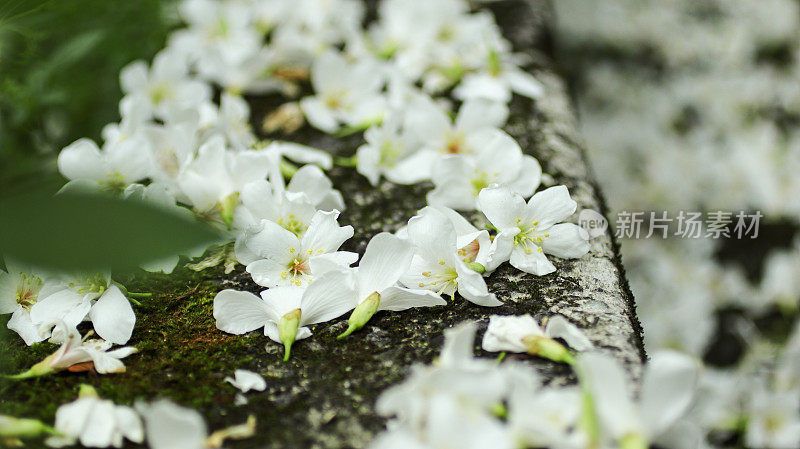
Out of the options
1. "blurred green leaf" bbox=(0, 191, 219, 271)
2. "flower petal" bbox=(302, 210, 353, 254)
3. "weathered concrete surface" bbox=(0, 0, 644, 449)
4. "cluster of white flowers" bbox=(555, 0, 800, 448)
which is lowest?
"cluster of white flowers" bbox=(555, 0, 800, 448)

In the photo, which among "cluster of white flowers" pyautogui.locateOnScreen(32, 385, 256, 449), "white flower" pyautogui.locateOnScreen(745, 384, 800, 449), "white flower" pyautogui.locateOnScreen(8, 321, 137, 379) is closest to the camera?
"cluster of white flowers" pyautogui.locateOnScreen(32, 385, 256, 449)

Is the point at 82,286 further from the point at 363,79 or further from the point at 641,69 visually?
the point at 641,69

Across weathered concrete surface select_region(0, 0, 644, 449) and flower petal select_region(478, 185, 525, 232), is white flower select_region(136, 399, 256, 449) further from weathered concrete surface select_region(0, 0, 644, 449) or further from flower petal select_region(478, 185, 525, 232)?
flower petal select_region(478, 185, 525, 232)

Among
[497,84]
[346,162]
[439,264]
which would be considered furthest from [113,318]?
[497,84]

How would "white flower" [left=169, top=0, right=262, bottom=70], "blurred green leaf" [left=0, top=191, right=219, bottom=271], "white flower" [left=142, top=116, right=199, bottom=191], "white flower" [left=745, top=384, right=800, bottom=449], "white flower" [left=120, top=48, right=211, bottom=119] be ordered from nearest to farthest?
"blurred green leaf" [left=0, top=191, right=219, bottom=271] < "white flower" [left=142, top=116, right=199, bottom=191] < "white flower" [left=120, top=48, right=211, bottom=119] < "white flower" [left=169, top=0, right=262, bottom=70] < "white flower" [left=745, top=384, right=800, bottom=449]

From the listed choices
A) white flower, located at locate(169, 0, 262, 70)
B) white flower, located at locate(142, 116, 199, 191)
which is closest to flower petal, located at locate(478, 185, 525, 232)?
white flower, located at locate(142, 116, 199, 191)

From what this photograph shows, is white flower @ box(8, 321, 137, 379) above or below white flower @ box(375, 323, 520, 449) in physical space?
below

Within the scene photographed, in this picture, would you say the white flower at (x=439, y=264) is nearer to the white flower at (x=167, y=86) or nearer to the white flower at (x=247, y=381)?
the white flower at (x=247, y=381)

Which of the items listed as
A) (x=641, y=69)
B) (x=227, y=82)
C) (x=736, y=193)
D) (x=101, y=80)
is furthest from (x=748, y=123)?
(x=101, y=80)
